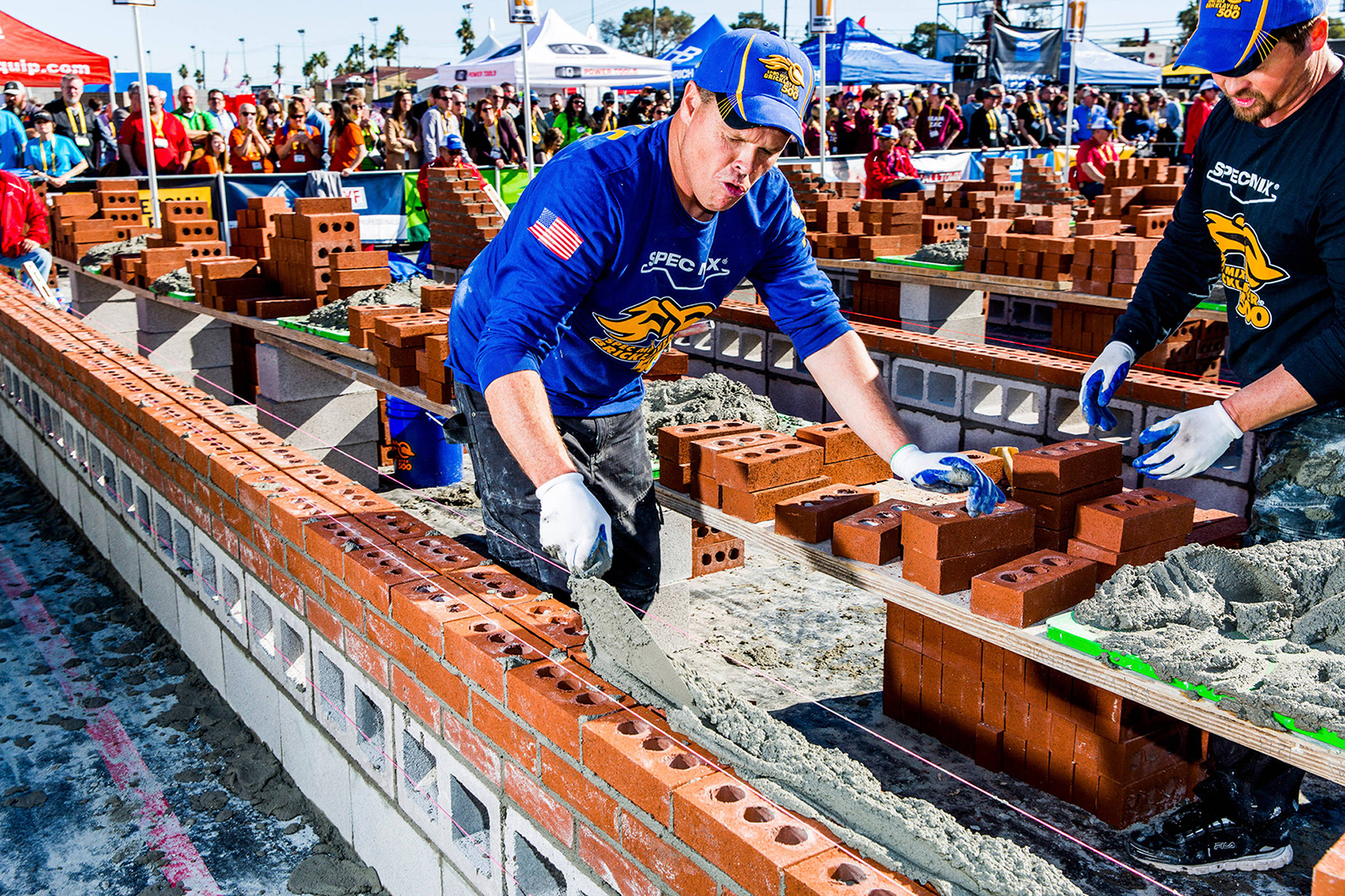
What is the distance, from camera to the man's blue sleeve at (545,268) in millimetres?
2559

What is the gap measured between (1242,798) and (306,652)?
8.97 feet

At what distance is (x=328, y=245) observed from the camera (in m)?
8.02

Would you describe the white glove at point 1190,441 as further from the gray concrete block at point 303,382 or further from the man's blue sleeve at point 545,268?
the gray concrete block at point 303,382

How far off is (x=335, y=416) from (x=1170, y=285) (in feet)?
17.0

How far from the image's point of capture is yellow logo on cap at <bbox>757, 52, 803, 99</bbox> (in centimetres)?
250

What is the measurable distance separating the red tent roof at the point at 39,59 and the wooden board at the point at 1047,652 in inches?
678

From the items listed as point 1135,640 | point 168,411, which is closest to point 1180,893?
point 1135,640

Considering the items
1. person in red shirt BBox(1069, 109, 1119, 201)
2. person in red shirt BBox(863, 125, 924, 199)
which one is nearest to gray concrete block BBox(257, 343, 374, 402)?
person in red shirt BBox(863, 125, 924, 199)

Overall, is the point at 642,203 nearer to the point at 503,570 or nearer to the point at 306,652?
the point at 503,570

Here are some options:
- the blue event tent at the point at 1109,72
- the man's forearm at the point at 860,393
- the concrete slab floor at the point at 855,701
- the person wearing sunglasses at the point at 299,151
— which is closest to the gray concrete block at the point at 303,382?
the concrete slab floor at the point at 855,701

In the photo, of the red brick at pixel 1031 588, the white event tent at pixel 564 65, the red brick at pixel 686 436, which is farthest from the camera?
the white event tent at pixel 564 65

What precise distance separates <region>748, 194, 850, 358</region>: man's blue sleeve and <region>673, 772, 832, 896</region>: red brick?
1.54 m

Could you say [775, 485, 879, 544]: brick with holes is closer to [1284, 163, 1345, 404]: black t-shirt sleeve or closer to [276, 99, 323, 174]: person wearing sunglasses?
[1284, 163, 1345, 404]: black t-shirt sleeve

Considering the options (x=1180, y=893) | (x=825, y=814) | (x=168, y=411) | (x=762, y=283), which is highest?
(x=762, y=283)
